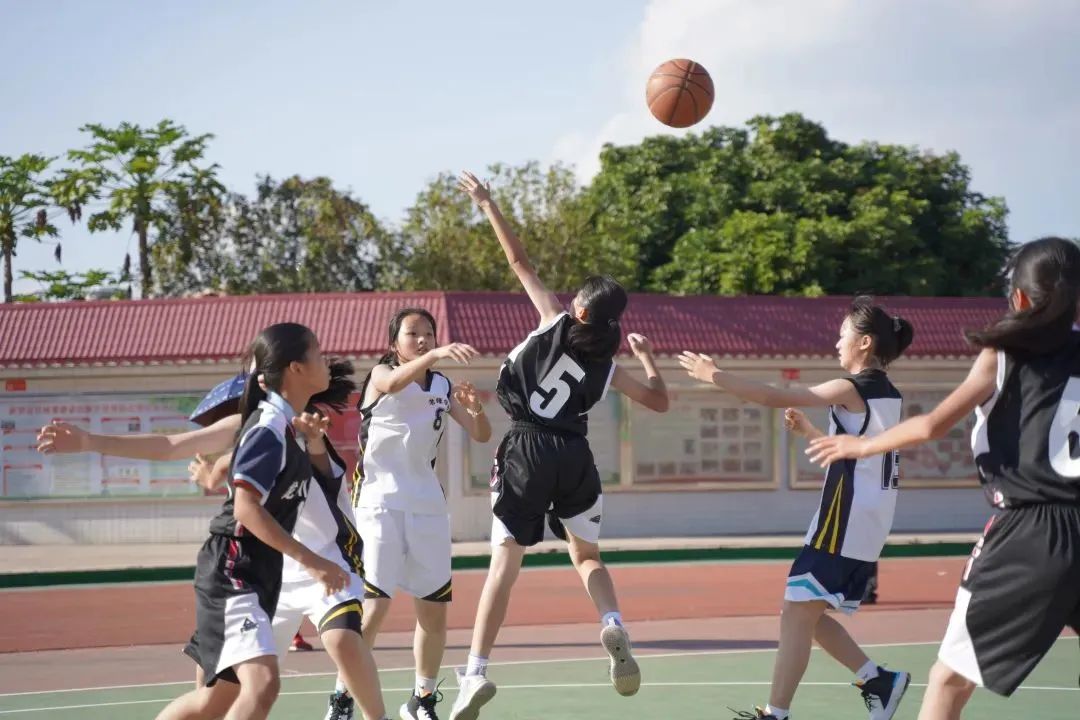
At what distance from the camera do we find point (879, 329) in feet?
23.3

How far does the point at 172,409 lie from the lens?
2380 centimetres

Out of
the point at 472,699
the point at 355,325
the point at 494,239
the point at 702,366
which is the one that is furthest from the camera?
the point at 494,239

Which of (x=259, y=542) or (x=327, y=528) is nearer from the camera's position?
(x=259, y=542)

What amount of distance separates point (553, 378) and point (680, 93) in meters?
5.42

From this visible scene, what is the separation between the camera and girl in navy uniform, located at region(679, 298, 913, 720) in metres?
6.86

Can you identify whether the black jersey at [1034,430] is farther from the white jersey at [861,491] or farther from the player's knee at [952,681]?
the white jersey at [861,491]

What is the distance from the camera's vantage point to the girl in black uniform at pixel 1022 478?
4875 mm

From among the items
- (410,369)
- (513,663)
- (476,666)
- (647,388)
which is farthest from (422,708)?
(513,663)

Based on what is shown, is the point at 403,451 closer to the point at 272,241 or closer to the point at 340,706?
the point at 340,706

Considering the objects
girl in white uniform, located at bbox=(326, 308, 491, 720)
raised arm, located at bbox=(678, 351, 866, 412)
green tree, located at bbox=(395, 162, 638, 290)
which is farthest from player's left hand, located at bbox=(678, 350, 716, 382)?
green tree, located at bbox=(395, 162, 638, 290)

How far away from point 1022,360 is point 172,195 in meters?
40.9

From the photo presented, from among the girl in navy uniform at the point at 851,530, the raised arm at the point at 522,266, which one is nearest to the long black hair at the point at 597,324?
the raised arm at the point at 522,266

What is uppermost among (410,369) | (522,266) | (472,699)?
(522,266)

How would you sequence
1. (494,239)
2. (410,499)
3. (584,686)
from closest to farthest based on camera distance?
(410,499), (584,686), (494,239)
